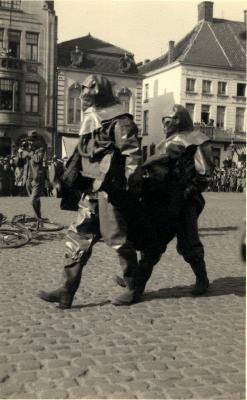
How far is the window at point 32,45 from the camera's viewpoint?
36.2 meters

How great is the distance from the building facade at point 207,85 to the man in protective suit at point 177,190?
3923cm

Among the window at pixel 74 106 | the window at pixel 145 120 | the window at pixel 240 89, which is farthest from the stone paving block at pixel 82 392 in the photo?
the window at pixel 240 89

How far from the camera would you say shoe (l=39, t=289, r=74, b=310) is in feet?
17.0

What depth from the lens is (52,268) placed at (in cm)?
723

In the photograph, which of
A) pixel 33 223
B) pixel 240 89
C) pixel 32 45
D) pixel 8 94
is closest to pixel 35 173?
pixel 33 223

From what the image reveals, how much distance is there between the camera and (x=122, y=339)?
14.1 feet

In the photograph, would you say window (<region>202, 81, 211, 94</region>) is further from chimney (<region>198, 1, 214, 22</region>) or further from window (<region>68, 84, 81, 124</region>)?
window (<region>68, 84, 81, 124</region>)

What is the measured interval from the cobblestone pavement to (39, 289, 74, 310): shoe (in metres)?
0.07

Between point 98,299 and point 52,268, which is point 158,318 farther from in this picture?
point 52,268

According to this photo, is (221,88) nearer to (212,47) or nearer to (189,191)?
(212,47)

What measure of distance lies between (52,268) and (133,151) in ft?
9.34

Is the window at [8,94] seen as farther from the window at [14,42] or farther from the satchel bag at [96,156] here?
the satchel bag at [96,156]

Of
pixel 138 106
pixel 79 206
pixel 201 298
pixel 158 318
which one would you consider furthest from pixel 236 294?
pixel 138 106

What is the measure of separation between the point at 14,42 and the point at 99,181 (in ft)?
109
